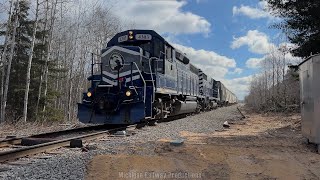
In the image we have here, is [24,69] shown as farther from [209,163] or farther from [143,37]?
[209,163]

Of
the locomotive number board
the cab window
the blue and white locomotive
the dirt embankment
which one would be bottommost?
the dirt embankment

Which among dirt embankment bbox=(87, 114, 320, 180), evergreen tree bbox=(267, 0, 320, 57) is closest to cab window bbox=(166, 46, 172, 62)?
evergreen tree bbox=(267, 0, 320, 57)

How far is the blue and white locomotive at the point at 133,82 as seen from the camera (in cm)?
1295

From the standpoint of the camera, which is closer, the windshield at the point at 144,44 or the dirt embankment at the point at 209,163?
the dirt embankment at the point at 209,163

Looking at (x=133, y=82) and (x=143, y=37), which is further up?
(x=143, y=37)

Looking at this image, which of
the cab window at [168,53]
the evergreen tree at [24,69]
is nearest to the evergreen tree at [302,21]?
the cab window at [168,53]

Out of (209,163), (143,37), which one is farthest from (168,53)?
(209,163)

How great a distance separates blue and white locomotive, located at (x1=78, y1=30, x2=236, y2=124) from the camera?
1295 centimetres

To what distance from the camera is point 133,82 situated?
1379cm

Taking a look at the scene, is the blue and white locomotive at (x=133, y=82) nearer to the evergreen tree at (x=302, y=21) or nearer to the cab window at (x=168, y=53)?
the cab window at (x=168, y=53)

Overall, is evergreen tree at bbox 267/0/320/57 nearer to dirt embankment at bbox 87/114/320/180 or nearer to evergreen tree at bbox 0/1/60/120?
dirt embankment at bbox 87/114/320/180

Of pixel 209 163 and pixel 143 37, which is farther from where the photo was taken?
pixel 143 37

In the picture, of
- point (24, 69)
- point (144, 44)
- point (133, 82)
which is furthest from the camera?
point (24, 69)

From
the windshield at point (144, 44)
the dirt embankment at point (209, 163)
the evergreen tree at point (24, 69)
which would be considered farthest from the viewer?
the evergreen tree at point (24, 69)
